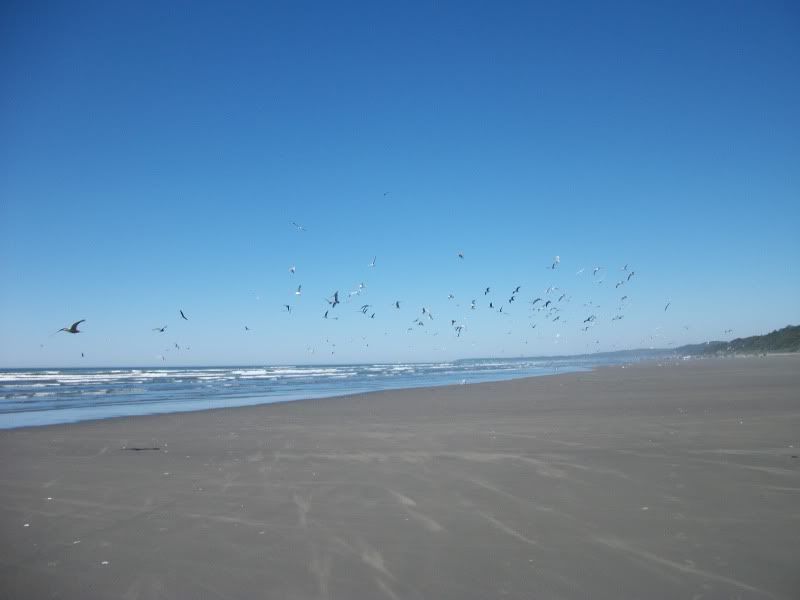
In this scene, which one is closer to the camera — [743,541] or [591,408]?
[743,541]

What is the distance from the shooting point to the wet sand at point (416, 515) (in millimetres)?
4219

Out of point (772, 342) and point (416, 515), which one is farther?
point (772, 342)

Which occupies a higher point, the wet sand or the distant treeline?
the distant treeline

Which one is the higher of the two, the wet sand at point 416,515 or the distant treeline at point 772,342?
the distant treeline at point 772,342

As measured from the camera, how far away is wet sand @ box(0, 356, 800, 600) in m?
4.22

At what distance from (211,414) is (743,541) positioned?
17.0m

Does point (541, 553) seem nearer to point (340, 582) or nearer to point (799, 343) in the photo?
point (340, 582)

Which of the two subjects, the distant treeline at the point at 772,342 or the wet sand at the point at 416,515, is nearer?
the wet sand at the point at 416,515

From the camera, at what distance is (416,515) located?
5.82 metres

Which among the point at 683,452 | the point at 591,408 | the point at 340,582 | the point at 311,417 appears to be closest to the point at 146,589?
the point at 340,582

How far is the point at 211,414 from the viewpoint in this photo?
1842cm

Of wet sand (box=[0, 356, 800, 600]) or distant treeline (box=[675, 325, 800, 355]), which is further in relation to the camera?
distant treeline (box=[675, 325, 800, 355])

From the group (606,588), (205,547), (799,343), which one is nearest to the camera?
(606,588)

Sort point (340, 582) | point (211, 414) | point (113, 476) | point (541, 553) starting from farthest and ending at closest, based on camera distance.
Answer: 1. point (211, 414)
2. point (113, 476)
3. point (541, 553)
4. point (340, 582)
